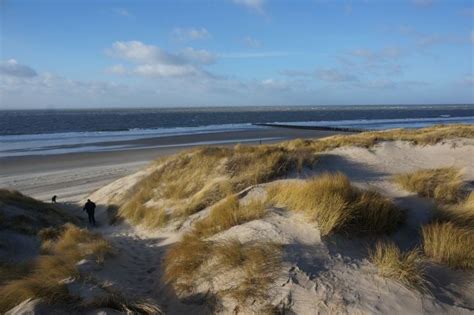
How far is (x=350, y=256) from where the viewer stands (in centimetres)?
691

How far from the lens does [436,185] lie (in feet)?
34.8

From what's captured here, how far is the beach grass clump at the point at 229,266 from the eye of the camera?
622 centimetres

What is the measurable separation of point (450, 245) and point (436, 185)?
157 inches

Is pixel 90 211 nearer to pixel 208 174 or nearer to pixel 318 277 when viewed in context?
pixel 208 174

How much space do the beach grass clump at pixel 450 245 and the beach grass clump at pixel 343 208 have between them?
0.79 metres

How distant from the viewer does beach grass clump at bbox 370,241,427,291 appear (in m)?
6.12

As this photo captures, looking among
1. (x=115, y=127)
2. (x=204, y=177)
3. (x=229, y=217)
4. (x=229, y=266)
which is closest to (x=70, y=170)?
(x=204, y=177)

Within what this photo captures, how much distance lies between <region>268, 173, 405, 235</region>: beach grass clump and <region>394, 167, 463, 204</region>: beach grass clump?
1.89m

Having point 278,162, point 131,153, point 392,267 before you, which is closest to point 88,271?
point 392,267

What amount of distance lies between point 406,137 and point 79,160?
25361 millimetres

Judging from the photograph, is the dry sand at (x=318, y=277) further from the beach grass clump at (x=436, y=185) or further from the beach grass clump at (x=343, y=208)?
the beach grass clump at (x=436, y=185)

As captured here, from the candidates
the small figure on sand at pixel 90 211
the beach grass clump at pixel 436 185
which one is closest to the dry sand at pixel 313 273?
the beach grass clump at pixel 436 185

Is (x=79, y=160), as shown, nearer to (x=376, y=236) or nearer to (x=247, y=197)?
(x=247, y=197)

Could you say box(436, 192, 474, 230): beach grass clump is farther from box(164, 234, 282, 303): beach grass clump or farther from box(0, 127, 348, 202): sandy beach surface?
box(0, 127, 348, 202): sandy beach surface
